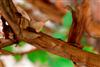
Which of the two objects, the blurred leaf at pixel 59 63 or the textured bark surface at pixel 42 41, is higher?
the textured bark surface at pixel 42 41

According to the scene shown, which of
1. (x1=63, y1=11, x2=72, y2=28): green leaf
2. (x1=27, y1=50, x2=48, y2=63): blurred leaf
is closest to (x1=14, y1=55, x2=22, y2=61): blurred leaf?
(x1=27, y1=50, x2=48, y2=63): blurred leaf

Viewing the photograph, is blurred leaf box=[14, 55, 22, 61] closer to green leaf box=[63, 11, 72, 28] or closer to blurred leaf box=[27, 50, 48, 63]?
blurred leaf box=[27, 50, 48, 63]

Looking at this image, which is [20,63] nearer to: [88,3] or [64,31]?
[64,31]

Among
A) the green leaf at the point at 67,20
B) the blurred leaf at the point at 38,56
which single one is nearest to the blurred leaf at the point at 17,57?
the blurred leaf at the point at 38,56

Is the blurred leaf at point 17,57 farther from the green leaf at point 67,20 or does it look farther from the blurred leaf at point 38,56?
the green leaf at point 67,20

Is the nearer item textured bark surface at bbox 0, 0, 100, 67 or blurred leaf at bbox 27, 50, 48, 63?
textured bark surface at bbox 0, 0, 100, 67

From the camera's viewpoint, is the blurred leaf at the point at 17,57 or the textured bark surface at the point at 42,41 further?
the blurred leaf at the point at 17,57

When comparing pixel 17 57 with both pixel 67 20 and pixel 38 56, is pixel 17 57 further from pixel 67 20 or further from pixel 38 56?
pixel 67 20

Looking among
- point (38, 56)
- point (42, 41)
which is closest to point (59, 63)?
point (38, 56)

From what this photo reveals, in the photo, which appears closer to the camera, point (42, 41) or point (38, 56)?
point (42, 41)
